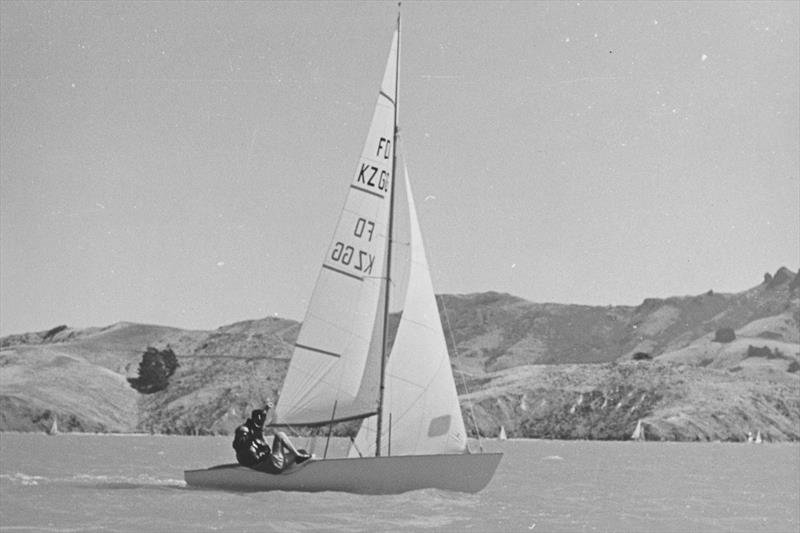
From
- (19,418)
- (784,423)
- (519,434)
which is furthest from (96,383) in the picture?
(784,423)

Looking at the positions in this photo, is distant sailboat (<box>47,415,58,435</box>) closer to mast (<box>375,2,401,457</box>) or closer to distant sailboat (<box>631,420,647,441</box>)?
distant sailboat (<box>631,420,647,441</box>)

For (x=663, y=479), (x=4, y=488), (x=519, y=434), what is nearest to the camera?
(x=4, y=488)

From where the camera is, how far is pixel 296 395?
32812 mm

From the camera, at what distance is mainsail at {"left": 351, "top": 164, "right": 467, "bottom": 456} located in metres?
32.5

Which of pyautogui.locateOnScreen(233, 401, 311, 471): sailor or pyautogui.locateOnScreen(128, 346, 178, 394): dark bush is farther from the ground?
pyautogui.locateOnScreen(128, 346, 178, 394): dark bush

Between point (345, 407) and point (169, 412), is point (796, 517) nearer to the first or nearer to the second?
point (345, 407)

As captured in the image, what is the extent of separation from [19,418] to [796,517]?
14186 centimetres

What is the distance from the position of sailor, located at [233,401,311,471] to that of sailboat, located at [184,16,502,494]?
447mm

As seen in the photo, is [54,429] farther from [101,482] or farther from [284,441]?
[284,441]

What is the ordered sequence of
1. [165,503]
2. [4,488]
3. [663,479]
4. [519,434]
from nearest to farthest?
[165,503] → [4,488] → [663,479] → [519,434]

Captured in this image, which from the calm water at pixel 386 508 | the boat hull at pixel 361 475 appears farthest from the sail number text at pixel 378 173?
the calm water at pixel 386 508

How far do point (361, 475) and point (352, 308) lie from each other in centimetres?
509

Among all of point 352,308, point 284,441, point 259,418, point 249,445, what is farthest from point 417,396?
point 249,445

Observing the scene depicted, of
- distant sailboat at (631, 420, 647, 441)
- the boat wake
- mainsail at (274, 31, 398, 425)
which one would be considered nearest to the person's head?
mainsail at (274, 31, 398, 425)
